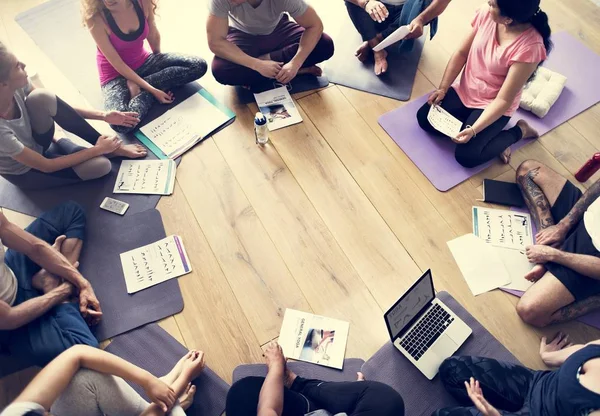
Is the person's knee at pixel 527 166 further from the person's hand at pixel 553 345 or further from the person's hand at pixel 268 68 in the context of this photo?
the person's hand at pixel 268 68

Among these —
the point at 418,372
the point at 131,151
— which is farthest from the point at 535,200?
the point at 131,151

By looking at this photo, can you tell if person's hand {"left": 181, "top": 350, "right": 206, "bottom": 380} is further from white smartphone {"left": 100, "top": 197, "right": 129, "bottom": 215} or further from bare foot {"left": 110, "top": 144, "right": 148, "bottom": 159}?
bare foot {"left": 110, "top": 144, "right": 148, "bottom": 159}

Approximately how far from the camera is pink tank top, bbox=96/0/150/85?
231cm

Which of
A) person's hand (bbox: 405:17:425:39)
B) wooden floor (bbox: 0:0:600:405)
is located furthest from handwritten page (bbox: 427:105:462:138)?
person's hand (bbox: 405:17:425:39)

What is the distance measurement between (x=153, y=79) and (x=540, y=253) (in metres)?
2.12

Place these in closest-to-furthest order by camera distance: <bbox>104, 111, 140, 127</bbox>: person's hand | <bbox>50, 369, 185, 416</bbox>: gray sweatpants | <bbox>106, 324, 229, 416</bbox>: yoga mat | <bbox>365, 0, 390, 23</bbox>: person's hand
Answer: <bbox>50, 369, 185, 416</bbox>: gray sweatpants
<bbox>106, 324, 229, 416</bbox>: yoga mat
<bbox>104, 111, 140, 127</bbox>: person's hand
<bbox>365, 0, 390, 23</bbox>: person's hand

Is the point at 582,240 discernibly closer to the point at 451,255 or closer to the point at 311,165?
the point at 451,255

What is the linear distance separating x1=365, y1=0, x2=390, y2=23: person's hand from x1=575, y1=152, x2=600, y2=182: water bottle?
4.28 feet

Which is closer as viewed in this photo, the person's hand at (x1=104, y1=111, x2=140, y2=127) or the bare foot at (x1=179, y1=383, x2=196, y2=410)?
the bare foot at (x1=179, y1=383, x2=196, y2=410)

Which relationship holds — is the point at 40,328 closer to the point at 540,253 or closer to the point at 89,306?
the point at 89,306

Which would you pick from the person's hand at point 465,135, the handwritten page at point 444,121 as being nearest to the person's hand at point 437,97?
the handwritten page at point 444,121

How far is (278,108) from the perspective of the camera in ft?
8.59

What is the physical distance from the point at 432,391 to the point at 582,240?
2.86 feet

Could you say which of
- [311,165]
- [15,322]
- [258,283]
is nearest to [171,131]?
[311,165]
